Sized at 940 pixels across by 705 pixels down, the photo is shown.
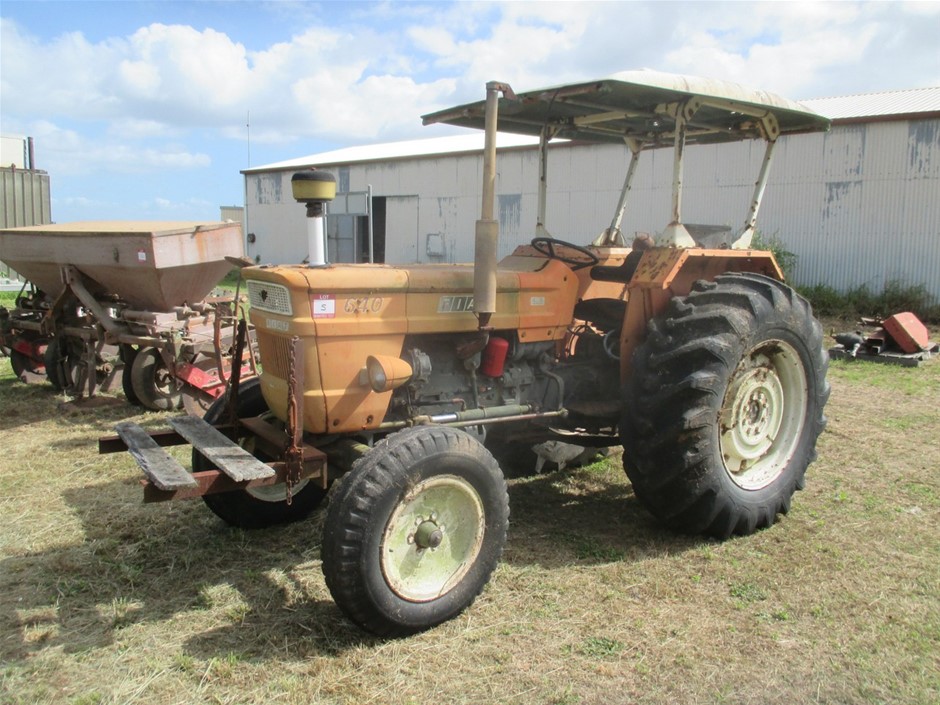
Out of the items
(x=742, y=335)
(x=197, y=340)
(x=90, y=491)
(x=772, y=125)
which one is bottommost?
(x=90, y=491)

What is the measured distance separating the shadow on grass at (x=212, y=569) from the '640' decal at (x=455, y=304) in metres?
1.21

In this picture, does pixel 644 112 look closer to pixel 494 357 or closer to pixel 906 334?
pixel 494 357

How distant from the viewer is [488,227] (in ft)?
11.0

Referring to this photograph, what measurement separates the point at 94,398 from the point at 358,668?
16.8 ft

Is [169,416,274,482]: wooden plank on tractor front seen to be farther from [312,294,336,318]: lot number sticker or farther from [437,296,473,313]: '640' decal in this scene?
[437,296,473,313]: '640' decal

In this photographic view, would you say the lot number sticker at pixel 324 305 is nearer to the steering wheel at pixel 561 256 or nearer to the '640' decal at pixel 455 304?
the '640' decal at pixel 455 304

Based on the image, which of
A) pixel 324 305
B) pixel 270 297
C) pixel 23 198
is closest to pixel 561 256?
pixel 324 305

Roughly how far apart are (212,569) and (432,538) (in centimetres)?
124

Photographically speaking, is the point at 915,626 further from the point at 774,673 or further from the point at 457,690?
the point at 457,690

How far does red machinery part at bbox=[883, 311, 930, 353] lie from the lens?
902cm

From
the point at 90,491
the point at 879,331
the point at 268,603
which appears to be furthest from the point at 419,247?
the point at 268,603

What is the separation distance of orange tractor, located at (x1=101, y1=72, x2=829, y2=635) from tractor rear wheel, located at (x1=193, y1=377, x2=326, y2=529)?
1cm

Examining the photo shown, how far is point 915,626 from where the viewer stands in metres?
3.21

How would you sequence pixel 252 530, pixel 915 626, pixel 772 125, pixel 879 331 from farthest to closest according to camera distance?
pixel 879 331
pixel 772 125
pixel 252 530
pixel 915 626
